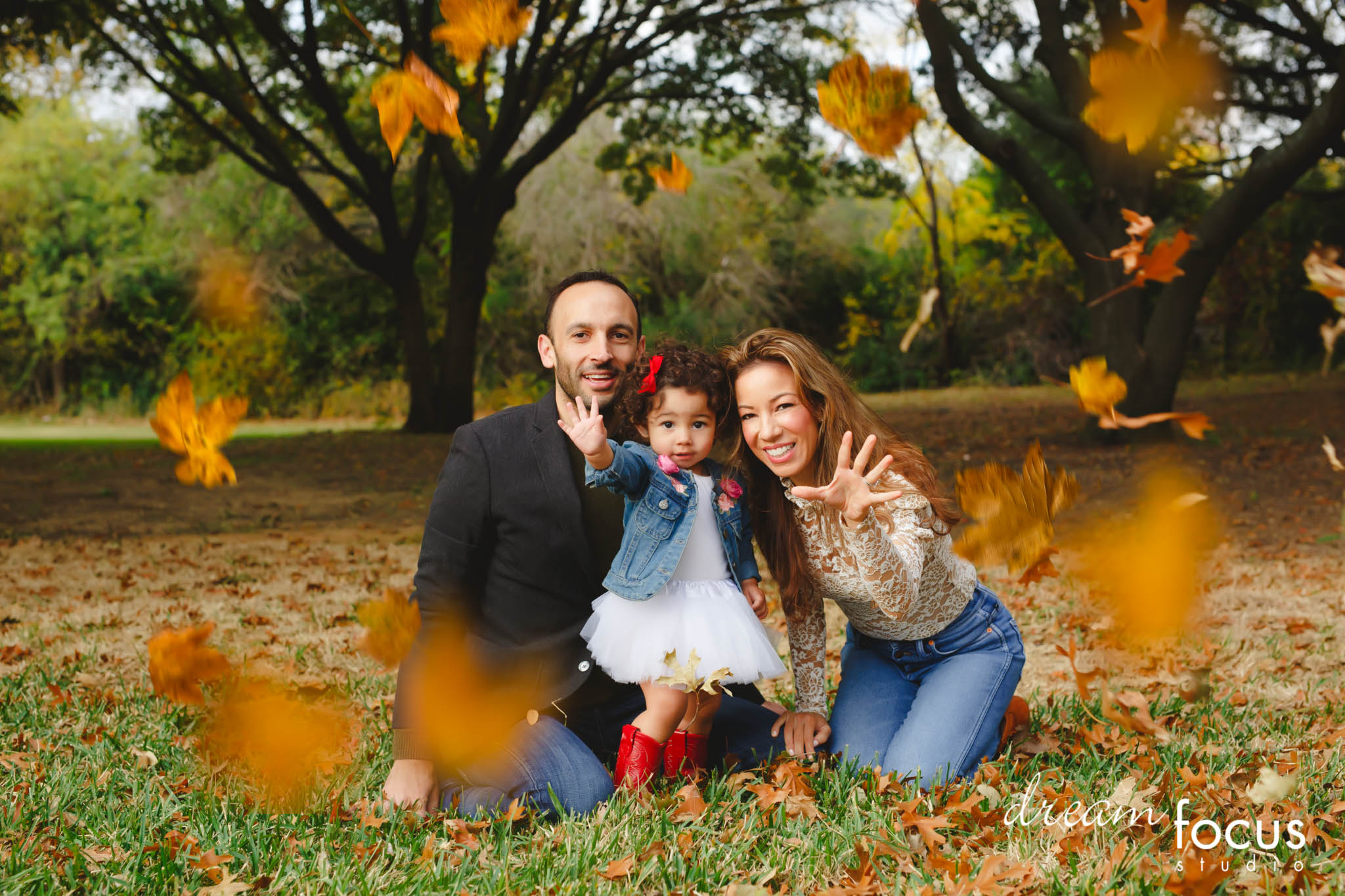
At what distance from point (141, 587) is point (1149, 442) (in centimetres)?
900

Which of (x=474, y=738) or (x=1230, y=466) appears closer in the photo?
(x=474, y=738)

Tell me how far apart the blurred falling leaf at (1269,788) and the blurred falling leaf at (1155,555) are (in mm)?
2074

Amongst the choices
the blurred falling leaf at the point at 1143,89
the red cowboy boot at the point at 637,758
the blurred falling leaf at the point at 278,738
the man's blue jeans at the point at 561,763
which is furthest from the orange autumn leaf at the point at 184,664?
the blurred falling leaf at the point at 1143,89

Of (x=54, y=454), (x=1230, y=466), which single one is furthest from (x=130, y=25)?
(x=1230, y=466)

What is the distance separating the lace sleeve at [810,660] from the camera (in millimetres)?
3066

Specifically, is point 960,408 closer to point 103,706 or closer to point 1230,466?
point 1230,466

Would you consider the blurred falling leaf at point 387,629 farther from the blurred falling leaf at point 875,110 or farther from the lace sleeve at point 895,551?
the blurred falling leaf at point 875,110

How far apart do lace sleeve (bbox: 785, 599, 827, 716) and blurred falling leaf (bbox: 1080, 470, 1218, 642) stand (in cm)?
229

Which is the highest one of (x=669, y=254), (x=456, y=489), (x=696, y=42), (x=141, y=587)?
(x=696, y=42)

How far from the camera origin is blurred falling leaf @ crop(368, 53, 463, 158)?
4410 millimetres

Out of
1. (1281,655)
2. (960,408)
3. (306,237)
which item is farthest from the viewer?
(306,237)

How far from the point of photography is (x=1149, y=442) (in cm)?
1042

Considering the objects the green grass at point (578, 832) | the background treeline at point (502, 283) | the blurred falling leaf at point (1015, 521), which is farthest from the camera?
the background treeline at point (502, 283)

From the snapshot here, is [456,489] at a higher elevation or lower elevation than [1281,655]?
higher
